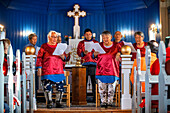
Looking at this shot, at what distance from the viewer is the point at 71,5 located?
11.4 meters

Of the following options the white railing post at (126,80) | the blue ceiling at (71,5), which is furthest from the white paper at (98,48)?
the blue ceiling at (71,5)

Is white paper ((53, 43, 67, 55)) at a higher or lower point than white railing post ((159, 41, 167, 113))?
higher

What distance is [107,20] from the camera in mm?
11359

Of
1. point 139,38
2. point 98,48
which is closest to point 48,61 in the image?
point 98,48

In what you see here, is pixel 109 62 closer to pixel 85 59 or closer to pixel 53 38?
pixel 53 38

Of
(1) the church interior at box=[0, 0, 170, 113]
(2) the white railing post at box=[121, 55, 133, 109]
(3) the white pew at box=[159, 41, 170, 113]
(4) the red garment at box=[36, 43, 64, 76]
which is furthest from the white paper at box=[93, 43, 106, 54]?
(3) the white pew at box=[159, 41, 170, 113]

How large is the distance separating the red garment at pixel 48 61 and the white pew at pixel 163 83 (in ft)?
9.06

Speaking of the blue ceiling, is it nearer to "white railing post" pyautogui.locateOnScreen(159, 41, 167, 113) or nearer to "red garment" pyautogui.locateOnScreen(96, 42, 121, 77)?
"red garment" pyautogui.locateOnScreen(96, 42, 121, 77)

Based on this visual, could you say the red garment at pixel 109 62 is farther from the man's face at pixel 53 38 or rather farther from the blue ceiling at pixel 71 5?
the blue ceiling at pixel 71 5

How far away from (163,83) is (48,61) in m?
2.86

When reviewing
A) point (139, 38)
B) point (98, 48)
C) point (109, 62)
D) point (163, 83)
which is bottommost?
point (163, 83)

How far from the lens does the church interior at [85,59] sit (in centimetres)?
386

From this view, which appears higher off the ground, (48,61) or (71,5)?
(71,5)

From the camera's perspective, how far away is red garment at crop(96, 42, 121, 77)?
580cm
